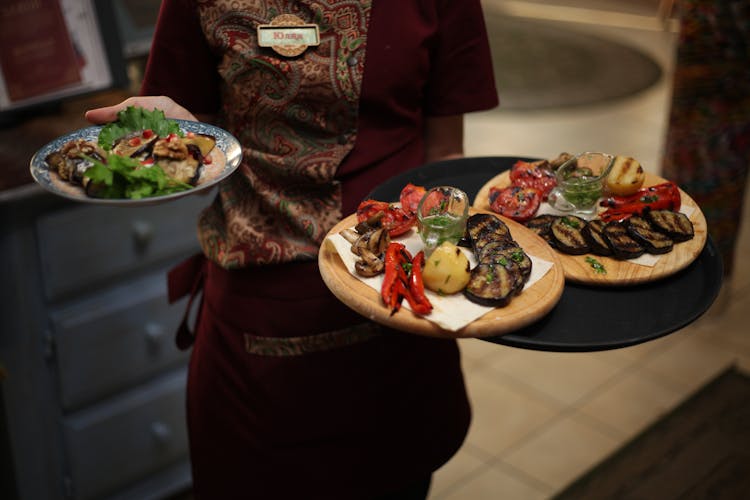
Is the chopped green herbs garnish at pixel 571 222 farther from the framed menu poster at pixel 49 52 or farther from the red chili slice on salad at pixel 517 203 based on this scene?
the framed menu poster at pixel 49 52

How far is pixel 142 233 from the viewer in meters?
1.94

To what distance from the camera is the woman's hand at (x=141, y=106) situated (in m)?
0.96

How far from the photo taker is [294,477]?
4.75ft

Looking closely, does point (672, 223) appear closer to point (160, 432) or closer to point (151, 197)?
point (151, 197)

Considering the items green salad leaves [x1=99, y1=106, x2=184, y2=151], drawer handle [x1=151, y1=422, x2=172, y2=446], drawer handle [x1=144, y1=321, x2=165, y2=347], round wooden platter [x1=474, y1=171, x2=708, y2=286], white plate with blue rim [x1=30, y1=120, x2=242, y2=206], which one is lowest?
drawer handle [x1=151, y1=422, x2=172, y2=446]

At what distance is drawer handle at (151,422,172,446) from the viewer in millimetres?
2119

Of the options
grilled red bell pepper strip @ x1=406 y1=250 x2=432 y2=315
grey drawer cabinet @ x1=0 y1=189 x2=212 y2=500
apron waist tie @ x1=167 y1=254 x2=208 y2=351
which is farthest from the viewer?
grey drawer cabinet @ x1=0 y1=189 x2=212 y2=500

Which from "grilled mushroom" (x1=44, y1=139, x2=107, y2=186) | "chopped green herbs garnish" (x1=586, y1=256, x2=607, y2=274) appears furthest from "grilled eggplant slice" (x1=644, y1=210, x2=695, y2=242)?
"grilled mushroom" (x1=44, y1=139, x2=107, y2=186)

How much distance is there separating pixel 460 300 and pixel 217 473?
702 mm

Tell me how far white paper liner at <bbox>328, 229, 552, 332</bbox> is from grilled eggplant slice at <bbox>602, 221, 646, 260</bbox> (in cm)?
11

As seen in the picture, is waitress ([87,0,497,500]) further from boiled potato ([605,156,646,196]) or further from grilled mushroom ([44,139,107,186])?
boiled potato ([605,156,646,196])

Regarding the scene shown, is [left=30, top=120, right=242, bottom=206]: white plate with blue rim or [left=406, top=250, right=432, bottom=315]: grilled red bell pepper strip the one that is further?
[left=406, top=250, right=432, bottom=315]: grilled red bell pepper strip

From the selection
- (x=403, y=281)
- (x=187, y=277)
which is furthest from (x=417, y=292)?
(x=187, y=277)

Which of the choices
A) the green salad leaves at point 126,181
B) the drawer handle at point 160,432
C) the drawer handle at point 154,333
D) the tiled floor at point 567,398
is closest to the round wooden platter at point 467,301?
the green salad leaves at point 126,181
